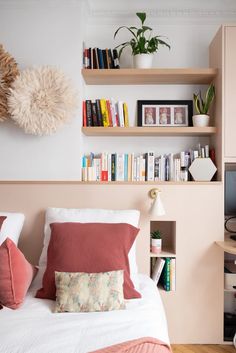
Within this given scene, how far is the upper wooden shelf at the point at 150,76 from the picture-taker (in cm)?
240

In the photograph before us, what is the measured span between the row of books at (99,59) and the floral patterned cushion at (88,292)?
1.68 metres

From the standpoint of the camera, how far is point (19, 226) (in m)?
2.18

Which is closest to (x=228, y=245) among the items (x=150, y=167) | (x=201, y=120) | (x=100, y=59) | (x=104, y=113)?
(x=150, y=167)

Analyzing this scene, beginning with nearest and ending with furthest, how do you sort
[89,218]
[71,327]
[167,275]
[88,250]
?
[71,327], [88,250], [89,218], [167,275]

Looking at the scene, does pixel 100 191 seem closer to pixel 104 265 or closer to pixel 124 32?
pixel 104 265

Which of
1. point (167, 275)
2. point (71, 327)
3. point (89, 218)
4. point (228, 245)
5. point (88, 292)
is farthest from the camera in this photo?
point (167, 275)

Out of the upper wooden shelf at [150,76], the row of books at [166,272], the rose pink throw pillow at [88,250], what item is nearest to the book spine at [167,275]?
the row of books at [166,272]

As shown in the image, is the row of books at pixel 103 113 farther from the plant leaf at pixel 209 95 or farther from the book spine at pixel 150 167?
the plant leaf at pixel 209 95

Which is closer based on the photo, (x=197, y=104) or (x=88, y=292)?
(x=88, y=292)

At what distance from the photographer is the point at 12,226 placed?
2.11m

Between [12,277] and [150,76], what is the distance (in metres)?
1.78

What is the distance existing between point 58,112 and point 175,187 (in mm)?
1032

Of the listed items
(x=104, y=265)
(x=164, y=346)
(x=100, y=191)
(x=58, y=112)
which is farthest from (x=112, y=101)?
(x=164, y=346)

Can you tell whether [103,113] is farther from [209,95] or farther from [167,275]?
[167,275]
